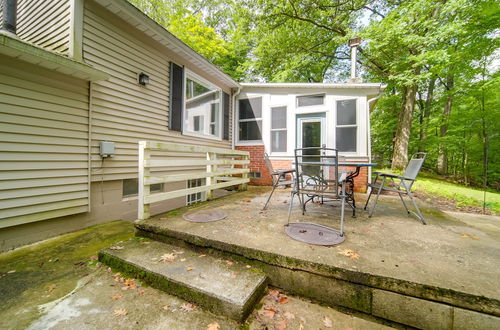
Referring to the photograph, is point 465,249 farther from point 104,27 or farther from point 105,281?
point 104,27

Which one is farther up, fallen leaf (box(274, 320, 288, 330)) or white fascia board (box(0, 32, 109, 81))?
white fascia board (box(0, 32, 109, 81))

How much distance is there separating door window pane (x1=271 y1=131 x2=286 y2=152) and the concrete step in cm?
477

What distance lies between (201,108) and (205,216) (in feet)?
13.0

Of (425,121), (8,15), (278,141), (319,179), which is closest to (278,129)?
(278,141)

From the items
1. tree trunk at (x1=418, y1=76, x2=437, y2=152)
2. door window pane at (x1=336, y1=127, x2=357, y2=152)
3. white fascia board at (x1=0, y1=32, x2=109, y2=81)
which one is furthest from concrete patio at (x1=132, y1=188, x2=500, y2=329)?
tree trunk at (x1=418, y1=76, x2=437, y2=152)

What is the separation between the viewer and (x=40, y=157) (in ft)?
9.14

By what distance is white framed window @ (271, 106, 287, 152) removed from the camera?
637 centimetres

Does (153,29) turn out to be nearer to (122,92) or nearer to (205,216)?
(122,92)

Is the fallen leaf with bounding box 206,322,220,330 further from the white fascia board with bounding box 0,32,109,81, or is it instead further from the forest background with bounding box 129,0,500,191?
the forest background with bounding box 129,0,500,191

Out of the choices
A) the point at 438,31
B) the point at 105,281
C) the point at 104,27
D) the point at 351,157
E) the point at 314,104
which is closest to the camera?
the point at 105,281

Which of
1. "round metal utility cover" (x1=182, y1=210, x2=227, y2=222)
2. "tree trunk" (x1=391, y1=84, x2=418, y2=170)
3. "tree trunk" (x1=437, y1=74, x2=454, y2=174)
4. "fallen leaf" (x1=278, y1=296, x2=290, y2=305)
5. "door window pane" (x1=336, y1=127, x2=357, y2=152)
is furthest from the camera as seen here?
"tree trunk" (x1=437, y1=74, x2=454, y2=174)

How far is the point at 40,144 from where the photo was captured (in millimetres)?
2785

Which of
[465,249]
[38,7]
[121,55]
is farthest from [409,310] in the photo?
[38,7]

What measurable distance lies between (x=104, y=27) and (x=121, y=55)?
0.45 meters
